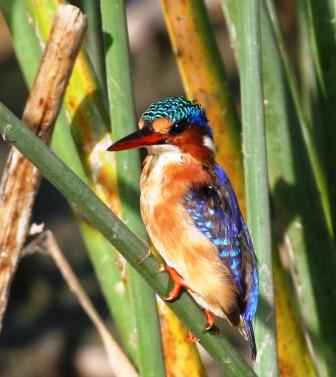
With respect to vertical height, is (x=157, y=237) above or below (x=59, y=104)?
below

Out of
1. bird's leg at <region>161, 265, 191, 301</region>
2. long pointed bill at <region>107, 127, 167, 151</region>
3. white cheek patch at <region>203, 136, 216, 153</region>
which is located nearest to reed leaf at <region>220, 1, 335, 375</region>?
white cheek patch at <region>203, 136, 216, 153</region>

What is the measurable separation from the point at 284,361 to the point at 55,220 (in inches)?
132

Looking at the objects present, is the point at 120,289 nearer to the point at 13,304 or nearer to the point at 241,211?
the point at 241,211

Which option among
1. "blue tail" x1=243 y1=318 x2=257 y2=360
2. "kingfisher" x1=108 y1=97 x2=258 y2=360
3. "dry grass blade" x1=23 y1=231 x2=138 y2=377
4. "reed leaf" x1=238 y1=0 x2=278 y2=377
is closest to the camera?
"reed leaf" x1=238 y1=0 x2=278 y2=377

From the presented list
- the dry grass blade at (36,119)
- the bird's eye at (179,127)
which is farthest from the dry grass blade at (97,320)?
the bird's eye at (179,127)

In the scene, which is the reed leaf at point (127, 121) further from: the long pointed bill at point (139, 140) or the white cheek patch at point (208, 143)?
the white cheek patch at point (208, 143)

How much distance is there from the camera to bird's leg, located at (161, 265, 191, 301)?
1.95 meters

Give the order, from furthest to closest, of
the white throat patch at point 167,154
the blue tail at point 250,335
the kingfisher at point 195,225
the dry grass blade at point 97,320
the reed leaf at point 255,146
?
the dry grass blade at point 97,320, the white throat patch at point 167,154, the kingfisher at point 195,225, the blue tail at point 250,335, the reed leaf at point 255,146

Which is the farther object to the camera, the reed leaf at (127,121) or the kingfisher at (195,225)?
the kingfisher at (195,225)

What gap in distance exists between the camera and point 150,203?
237 centimetres

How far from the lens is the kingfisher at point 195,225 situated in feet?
7.69

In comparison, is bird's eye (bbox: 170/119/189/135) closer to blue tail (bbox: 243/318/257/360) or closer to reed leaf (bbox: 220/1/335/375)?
reed leaf (bbox: 220/1/335/375)

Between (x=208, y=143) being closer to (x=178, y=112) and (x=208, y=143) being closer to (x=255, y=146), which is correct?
(x=178, y=112)

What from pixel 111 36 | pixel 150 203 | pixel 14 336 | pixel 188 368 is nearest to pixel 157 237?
pixel 150 203
